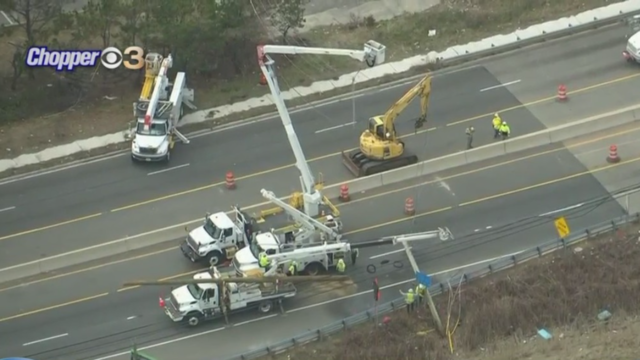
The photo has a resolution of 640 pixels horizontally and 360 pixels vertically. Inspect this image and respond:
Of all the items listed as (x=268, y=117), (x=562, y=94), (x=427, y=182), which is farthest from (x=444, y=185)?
(x=268, y=117)

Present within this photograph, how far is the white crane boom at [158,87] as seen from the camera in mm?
60969

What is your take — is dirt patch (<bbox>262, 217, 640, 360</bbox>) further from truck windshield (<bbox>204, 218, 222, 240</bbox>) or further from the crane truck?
the crane truck

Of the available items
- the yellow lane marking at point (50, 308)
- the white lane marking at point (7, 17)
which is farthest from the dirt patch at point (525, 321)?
the white lane marking at point (7, 17)

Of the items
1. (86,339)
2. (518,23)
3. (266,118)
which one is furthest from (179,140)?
(518,23)

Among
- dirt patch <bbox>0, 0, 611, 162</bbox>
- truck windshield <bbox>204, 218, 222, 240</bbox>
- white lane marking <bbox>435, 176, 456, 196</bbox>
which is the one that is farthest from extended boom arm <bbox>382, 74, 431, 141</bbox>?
truck windshield <bbox>204, 218, 222, 240</bbox>

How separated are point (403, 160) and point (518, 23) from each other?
15.0m

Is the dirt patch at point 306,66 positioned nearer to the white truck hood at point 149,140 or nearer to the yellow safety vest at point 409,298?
the white truck hood at point 149,140

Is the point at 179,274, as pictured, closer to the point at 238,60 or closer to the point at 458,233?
the point at 458,233

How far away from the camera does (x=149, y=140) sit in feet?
200

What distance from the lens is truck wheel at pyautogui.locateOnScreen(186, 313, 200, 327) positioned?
5050 cm

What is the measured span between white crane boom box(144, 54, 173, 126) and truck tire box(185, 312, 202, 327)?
13000mm

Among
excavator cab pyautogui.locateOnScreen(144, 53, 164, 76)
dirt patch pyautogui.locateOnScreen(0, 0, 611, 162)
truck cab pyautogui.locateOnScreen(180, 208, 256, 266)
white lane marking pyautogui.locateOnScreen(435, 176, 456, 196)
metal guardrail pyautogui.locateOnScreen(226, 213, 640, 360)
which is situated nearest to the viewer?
metal guardrail pyautogui.locateOnScreen(226, 213, 640, 360)

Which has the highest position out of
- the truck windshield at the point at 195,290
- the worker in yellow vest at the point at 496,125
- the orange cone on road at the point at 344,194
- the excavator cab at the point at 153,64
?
the excavator cab at the point at 153,64

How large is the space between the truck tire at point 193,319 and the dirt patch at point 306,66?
1557cm
